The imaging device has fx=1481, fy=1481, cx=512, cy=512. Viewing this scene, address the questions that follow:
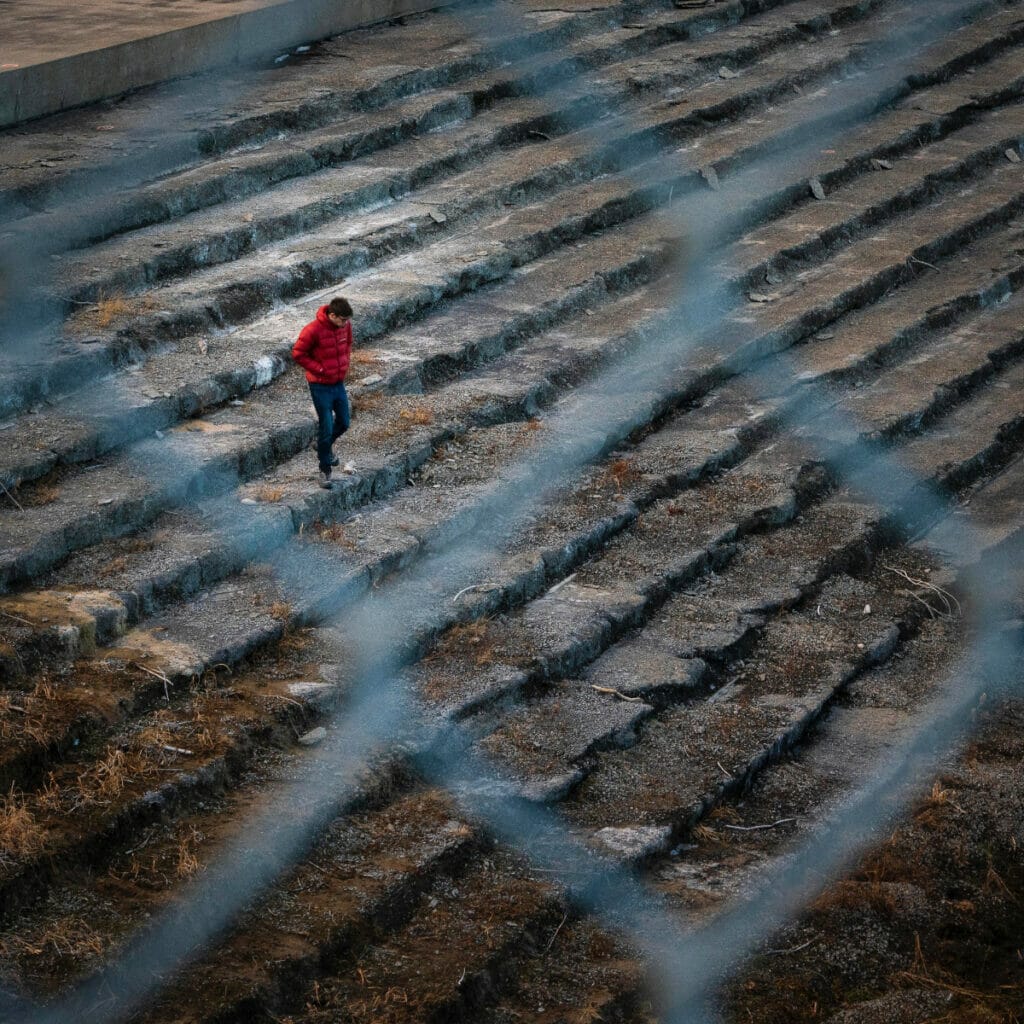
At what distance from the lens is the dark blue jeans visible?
490 cm

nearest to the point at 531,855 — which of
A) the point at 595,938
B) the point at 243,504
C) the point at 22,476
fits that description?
the point at 595,938

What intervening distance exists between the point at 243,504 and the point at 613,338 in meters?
2.06

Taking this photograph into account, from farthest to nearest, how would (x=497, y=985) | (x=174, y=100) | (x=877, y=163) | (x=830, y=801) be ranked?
(x=877, y=163) → (x=174, y=100) → (x=830, y=801) → (x=497, y=985)

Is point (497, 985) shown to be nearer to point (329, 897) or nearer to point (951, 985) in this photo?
point (329, 897)

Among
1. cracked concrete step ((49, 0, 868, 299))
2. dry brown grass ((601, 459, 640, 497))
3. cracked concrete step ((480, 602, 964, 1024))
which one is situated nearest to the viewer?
cracked concrete step ((480, 602, 964, 1024))

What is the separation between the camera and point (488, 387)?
19.4 feet

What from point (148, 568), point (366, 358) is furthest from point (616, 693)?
point (366, 358)

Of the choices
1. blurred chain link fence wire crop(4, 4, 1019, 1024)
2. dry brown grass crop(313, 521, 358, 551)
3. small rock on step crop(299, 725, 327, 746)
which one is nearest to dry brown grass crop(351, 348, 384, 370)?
blurred chain link fence wire crop(4, 4, 1019, 1024)

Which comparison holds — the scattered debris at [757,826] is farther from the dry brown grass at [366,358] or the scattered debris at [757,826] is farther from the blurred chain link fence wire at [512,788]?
the dry brown grass at [366,358]

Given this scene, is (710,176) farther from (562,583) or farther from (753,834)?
(753,834)

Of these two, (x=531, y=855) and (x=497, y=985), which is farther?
(x=531, y=855)

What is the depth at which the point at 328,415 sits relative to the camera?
4938 millimetres

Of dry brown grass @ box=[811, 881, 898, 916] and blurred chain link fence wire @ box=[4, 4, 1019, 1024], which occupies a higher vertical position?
blurred chain link fence wire @ box=[4, 4, 1019, 1024]

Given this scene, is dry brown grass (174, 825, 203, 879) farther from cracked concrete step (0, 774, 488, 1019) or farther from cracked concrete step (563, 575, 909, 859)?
cracked concrete step (563, 575, 909, 859)
